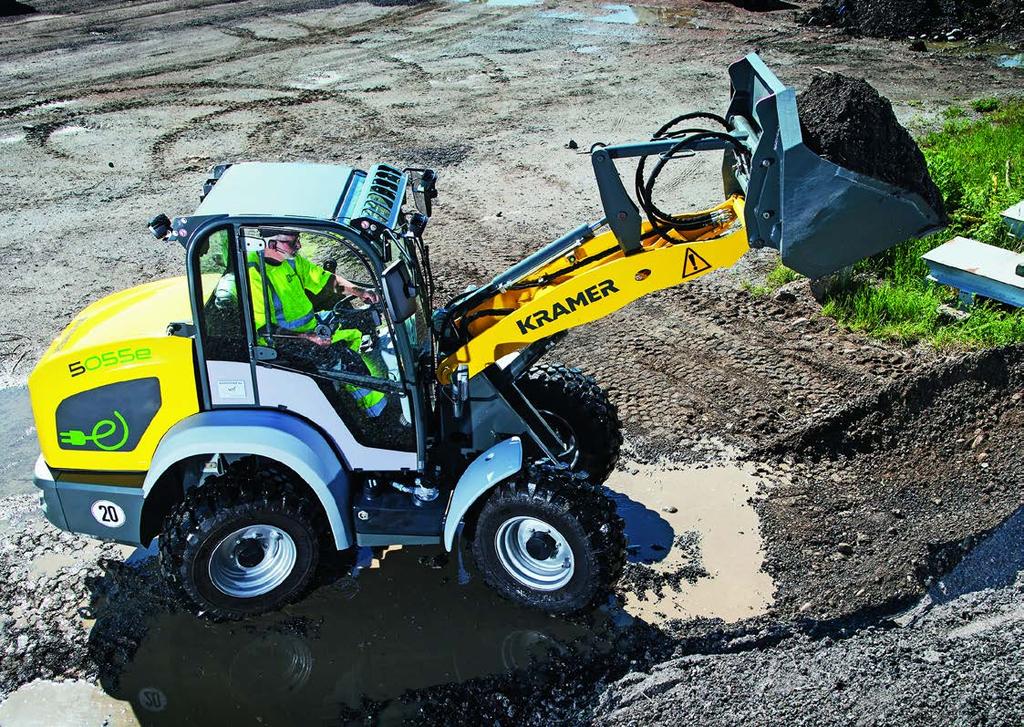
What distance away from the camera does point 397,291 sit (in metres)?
4.58

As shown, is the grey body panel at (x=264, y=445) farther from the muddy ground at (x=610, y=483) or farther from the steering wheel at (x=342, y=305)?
the muddy ground at (x=610, y=483)

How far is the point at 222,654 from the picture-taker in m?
5.54

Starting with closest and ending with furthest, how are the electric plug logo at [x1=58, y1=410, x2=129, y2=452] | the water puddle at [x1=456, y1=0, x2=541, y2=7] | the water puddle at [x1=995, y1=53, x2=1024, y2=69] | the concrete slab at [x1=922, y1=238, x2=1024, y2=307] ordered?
1. the electric plug logo at [x1=58, y1=410, x2=129, y2=452]
2. the concrete slab at [x1=922, y1=238, x2=1024, y2=307]
3. the water puddle at [x1=995, y1=53, x2=1024, y2=69]
4. the water puddle at [x1=456, y1=0, x2=541, y2=7]

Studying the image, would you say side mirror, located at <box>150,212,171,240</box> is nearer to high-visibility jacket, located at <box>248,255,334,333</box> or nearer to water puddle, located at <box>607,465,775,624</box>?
high-visibility jacket, located at <box>248,255,334,333</box>

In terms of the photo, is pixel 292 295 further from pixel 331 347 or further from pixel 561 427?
pixel 561 427

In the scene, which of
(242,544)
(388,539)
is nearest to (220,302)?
(242,544)

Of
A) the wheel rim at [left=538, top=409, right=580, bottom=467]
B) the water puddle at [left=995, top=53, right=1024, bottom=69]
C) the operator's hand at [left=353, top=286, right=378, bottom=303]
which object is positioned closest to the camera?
the operator's hand at [left=353, top=286, right=378, bottom=303]

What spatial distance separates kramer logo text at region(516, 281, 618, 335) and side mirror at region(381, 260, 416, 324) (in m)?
0.63

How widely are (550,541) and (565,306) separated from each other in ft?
4.46

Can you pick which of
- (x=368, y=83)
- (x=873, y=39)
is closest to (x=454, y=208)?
(x=368, y=83)

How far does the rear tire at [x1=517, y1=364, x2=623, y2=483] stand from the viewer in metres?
6.16

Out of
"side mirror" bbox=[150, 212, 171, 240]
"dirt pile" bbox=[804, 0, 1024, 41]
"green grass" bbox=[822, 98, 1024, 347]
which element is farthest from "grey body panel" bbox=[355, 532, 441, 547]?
"dirt pile" bbox=[804, 0, 1024, 41]

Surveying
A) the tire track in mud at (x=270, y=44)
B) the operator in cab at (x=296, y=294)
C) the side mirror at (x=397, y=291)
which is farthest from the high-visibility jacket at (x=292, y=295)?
the tire track in mud at (x=270, y=44)

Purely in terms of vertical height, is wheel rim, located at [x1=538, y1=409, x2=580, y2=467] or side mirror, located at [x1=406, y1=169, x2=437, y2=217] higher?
side mirror, located at [x1=406, y1=169, x2=437, y2=217]
